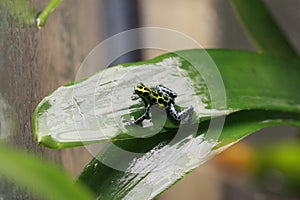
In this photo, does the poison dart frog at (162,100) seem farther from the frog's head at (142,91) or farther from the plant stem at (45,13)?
the plant stem at (45,13)

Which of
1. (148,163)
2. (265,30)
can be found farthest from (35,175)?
(265,30)

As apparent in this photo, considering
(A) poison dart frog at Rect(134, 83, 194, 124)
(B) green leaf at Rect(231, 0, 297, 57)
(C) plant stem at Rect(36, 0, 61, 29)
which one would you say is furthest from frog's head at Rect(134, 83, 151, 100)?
(B) green leaf at Rect(231, 0, 297, 57)

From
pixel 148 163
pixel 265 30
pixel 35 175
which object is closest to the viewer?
pixel 35 175

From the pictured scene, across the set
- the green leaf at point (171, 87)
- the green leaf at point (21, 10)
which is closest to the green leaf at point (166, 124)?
the green leaf at point (171, 87)

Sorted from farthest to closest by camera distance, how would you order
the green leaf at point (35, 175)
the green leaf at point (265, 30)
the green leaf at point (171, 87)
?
the green leaf at point (265, 30), the green leaf at point (171, 87), the green leaf at point (35, 175)

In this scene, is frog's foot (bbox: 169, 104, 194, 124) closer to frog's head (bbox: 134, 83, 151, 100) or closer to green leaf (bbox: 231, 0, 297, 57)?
frog's head (bbox: 134, 83, 151, 100)

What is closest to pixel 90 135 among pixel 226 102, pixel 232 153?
pixel 226 102

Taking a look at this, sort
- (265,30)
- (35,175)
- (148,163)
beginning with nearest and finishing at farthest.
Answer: (35,175)
(148,163)
(265,30)

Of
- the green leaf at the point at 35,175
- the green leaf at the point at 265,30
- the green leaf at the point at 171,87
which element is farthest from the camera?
the green leaf at the point at 265,30

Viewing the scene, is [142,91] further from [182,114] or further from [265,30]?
[265,30]

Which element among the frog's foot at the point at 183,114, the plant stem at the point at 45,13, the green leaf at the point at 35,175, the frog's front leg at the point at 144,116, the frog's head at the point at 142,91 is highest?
the plant stem at the point at 45,13
